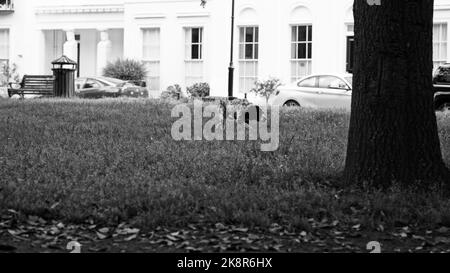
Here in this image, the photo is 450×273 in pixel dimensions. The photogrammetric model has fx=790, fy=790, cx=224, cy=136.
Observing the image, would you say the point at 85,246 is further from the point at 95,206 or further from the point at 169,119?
the point at 169,119

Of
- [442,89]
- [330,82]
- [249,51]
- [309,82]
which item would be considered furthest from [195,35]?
[442,89]

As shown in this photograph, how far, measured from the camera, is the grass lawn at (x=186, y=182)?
324 inches

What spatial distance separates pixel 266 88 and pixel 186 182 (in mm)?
17522

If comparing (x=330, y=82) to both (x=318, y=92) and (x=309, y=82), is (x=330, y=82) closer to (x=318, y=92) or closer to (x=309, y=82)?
(x=318, y=92)

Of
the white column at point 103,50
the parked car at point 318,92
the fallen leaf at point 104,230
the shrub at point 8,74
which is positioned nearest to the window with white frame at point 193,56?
the white column at point 103,50

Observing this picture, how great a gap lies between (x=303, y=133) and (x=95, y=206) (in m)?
6.15

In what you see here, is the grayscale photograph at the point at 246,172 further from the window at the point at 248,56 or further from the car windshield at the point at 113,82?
the window at the point at 248,56

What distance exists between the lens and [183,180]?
32.0ft

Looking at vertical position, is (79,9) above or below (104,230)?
above

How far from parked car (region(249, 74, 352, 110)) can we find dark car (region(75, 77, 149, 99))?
731 centimetres

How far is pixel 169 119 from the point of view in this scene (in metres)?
15.8

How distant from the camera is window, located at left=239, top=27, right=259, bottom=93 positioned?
30.2m
